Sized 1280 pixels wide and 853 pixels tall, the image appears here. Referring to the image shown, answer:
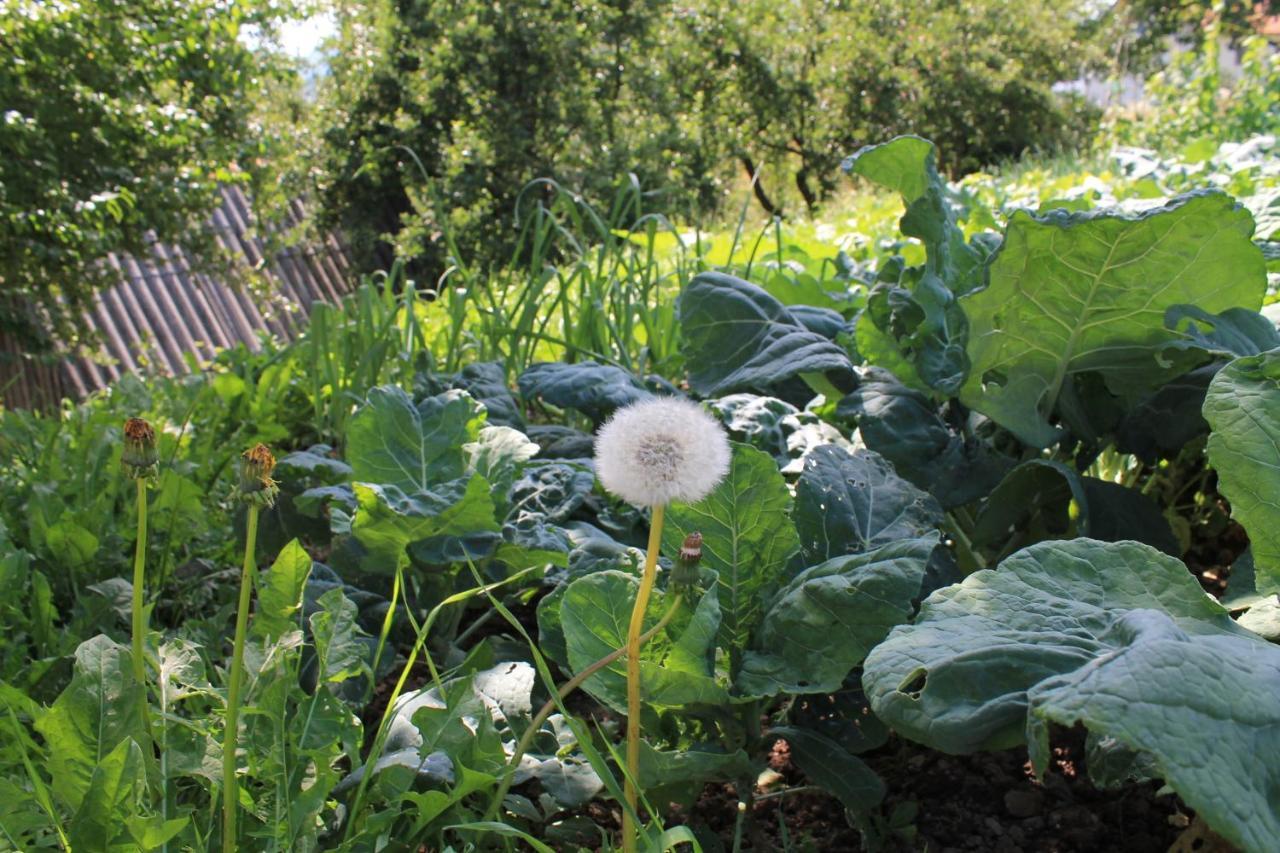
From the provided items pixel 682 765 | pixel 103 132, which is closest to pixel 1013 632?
pixel 682 765

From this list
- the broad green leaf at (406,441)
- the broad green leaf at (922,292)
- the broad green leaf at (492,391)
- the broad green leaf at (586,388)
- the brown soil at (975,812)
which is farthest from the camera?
the broad green leaf at (492,391)

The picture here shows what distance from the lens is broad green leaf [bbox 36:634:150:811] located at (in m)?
1.10

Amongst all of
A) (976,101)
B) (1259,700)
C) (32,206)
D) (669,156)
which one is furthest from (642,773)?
(976,101)

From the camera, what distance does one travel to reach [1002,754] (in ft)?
4.69

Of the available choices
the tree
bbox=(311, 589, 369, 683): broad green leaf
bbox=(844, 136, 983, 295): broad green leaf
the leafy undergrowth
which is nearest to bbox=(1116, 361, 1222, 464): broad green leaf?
the leafy undergrowth

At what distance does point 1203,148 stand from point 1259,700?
473 cm

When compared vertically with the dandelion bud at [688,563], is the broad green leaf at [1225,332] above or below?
below

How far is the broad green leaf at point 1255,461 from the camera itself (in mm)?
1064

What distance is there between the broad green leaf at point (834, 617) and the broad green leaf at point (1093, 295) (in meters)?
0.45

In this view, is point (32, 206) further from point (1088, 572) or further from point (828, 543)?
point (1088, 572)

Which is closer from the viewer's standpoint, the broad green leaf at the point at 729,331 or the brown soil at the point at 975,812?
the brown soil at the point at 975,812

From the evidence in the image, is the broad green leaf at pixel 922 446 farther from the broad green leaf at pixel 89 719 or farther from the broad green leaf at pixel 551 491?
the broad green leaf at pixel 89 719

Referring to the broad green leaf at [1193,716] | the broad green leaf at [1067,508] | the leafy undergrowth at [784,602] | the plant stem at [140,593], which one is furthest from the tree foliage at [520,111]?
the broad green leaf at [1193,716]

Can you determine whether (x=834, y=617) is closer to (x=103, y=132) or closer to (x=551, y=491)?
(x=551, y=491)
